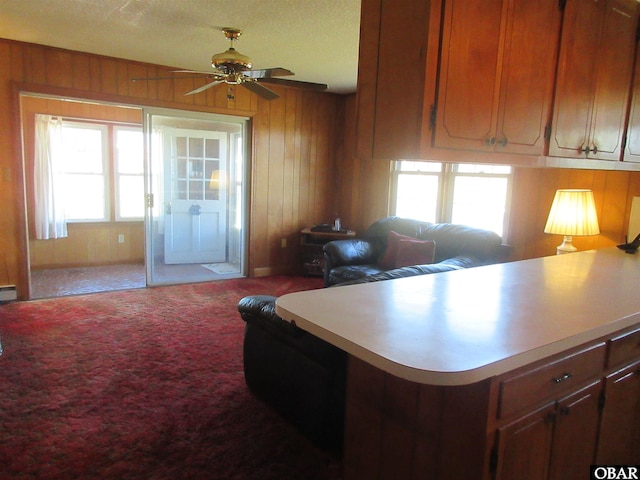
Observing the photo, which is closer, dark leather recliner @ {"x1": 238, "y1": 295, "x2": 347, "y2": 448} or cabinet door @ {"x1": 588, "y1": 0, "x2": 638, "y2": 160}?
dark leather recliner @ {"x1": 238, "y1": 295, "x2": 347, "y2": 448}

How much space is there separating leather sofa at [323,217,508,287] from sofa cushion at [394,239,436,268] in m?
0.06

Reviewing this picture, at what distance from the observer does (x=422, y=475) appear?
1.39 m

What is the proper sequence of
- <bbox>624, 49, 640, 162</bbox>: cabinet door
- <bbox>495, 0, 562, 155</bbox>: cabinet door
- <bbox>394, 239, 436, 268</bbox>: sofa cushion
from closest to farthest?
<bbox>495, 0, 562, 155</bbox>: cabinet door → <bbox>624, 49, 640, 162</bbox>: cabinet door → <bbox>394, 239, 436, 268</bbox>: sofa cushion

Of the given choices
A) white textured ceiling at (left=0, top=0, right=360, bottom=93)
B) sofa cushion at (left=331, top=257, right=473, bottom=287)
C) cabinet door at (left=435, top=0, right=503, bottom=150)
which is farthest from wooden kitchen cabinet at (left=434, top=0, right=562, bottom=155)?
white textured ceiling at (left=0, top=0, right=360, bottom=93)

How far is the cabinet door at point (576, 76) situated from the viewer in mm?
2096

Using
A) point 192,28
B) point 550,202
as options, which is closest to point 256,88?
point 192,28

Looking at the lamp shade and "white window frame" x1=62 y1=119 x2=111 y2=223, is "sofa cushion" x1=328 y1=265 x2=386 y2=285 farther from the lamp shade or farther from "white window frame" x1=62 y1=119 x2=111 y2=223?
Answer: "white window frame" x1=62 y1=119 x2=111 y2=223

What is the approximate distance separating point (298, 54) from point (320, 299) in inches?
133

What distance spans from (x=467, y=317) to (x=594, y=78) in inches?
62.8

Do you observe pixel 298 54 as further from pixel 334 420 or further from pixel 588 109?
pixel 334 420

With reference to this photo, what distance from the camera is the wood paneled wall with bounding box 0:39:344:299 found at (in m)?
4.37

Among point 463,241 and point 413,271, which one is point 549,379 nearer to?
point 413,271

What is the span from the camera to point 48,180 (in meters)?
5.99

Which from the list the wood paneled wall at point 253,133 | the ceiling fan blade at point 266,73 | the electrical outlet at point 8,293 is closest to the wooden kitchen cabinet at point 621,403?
the ceiling fan blade at point 266,73
